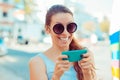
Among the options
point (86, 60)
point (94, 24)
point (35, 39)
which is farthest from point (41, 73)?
point (94, 24)

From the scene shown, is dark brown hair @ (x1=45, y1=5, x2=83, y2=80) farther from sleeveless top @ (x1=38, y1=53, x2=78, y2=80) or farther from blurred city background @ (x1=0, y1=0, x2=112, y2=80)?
blurred city background @ (x1=0, y1=0, x2=112, y2=80)

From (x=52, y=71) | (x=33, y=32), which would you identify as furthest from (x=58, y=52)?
(x=33, y=32)

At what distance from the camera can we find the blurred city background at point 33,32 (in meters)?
1.27

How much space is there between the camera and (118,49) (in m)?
1.26

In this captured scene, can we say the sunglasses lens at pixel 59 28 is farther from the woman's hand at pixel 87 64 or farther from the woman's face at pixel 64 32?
the woman's hand at pixel 87 64

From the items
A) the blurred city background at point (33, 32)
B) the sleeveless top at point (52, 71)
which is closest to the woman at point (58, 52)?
the sleeveless top at point (52, 71)

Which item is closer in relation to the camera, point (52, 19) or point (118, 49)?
point (52, 19)

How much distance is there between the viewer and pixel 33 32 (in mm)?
1307

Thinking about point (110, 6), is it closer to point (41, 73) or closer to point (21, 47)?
point (21, 47)

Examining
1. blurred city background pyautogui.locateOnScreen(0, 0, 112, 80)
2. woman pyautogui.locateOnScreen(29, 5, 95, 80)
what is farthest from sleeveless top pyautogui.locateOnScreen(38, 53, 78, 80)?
blurred city background pyautogui.locateOnScreen(0, 0, 112, 80)

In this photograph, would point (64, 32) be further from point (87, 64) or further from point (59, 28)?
point (87, 64)

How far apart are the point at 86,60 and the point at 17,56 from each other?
0.67 metres

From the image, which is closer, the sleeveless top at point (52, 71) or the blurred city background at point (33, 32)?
the sleeveless top at point (52, 71)

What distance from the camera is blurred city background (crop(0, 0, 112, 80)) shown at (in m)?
1.27
